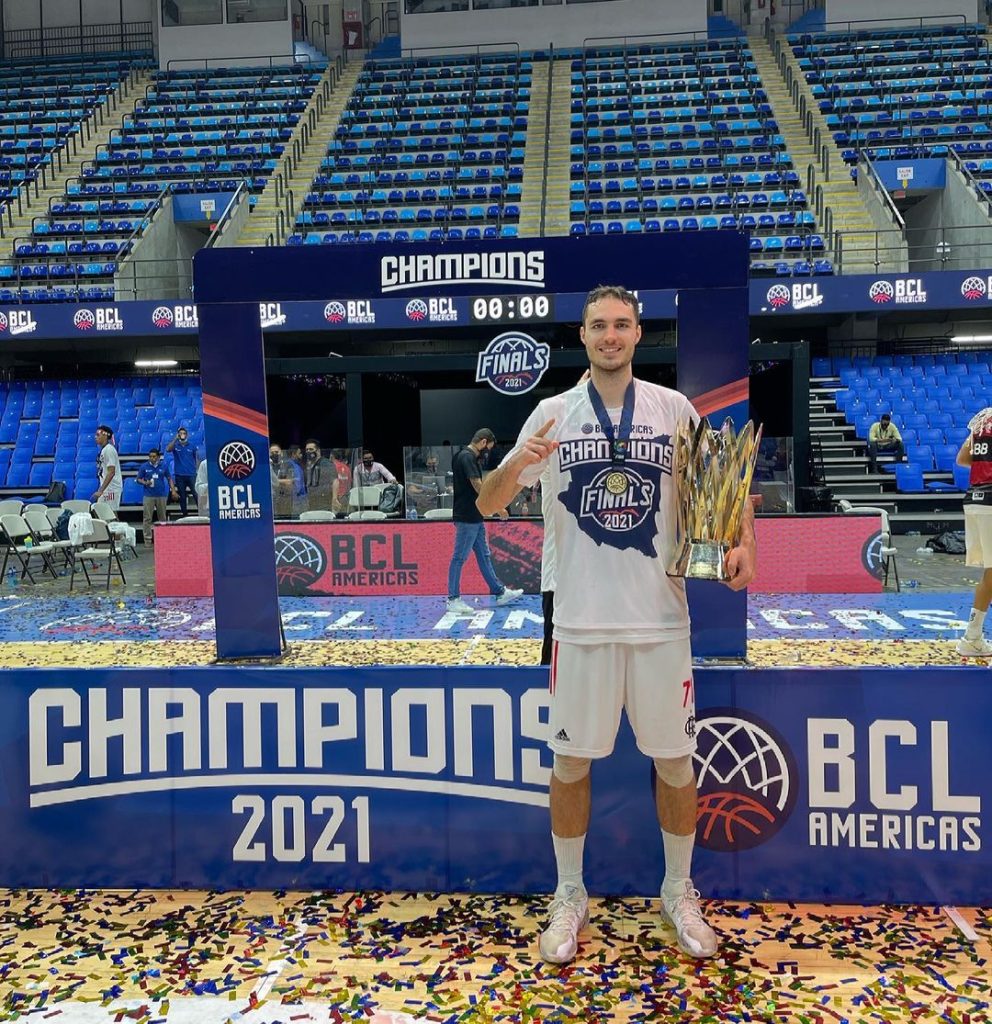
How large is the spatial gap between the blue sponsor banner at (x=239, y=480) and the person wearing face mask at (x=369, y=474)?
5.57m

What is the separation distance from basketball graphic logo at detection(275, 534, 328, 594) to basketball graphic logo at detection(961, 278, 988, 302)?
1154 cm

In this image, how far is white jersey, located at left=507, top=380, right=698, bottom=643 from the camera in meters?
2.44

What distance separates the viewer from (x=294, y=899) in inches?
114

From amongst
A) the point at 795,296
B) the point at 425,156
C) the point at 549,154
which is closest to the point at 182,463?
the point at 795,296

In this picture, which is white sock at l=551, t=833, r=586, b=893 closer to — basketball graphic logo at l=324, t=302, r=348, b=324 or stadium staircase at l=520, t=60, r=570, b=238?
basketball graphic logo at l=324, t=302, r=348, b=324

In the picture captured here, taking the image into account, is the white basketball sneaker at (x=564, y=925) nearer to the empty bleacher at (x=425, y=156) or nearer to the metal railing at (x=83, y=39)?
the empty bleacher at (x=425, y=156)

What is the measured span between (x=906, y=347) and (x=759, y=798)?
17.6m

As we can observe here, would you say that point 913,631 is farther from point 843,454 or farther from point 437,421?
point 437,421

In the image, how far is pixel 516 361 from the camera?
13953 millimetres

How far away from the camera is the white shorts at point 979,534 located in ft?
17.6

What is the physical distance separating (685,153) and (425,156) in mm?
6017

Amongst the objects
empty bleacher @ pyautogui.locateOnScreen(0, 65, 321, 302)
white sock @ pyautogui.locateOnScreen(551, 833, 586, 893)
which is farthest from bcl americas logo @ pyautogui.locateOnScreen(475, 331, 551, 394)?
white sock @ pyautogui.locateOnScreen(551, 833, 586, 893)

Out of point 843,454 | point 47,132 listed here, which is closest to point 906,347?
point 843,454

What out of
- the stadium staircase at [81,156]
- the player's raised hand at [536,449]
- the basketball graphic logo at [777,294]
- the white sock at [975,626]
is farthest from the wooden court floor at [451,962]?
the stadium staircase at [81,156]
